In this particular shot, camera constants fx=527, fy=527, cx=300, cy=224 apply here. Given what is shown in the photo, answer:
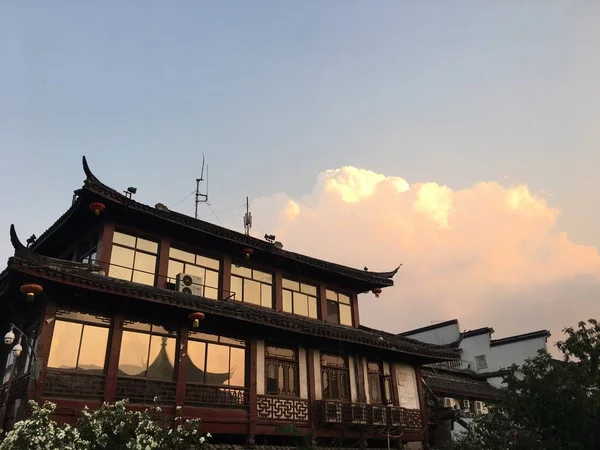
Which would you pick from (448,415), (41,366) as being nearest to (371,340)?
(448,415)

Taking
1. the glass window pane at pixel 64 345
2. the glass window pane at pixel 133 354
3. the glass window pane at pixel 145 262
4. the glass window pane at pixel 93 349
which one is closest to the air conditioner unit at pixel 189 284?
the glass window pane at pixel 145 262

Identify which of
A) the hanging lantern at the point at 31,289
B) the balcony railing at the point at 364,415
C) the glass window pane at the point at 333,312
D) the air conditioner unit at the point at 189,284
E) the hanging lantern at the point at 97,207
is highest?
the hanging lantern at the point at 97,207

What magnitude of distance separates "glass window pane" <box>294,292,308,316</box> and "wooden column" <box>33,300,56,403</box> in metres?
10.6

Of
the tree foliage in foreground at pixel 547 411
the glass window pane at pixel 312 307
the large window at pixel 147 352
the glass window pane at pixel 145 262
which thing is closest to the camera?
the tree foliage in foreground at pixel 547 411

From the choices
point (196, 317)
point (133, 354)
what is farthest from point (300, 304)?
point (133, 354)

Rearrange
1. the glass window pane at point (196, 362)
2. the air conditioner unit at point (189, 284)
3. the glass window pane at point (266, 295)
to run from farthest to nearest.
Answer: the glass window pane at point (266, 295) < the air conditioner unit at point (189, 284) < the glass window pane at point (196, 362)

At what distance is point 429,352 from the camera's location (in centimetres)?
2417

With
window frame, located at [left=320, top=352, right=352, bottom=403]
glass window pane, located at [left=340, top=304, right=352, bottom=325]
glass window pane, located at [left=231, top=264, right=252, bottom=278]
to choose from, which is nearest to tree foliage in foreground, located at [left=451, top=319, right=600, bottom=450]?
window frame, located at [left=320, top=352, right=352, bottom=403]

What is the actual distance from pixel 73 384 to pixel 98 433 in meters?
2.74

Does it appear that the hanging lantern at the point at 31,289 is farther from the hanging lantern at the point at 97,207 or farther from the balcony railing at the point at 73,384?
the hanging lantern at the point at 97,207

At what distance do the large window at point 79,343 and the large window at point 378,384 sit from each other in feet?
37.9

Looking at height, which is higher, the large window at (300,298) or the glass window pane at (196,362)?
the large window at (300,298)

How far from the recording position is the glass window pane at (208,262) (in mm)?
20438

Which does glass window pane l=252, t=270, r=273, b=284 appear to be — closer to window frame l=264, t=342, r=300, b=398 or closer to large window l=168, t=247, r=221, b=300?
large window l=168, t=247, r=221, b=300
